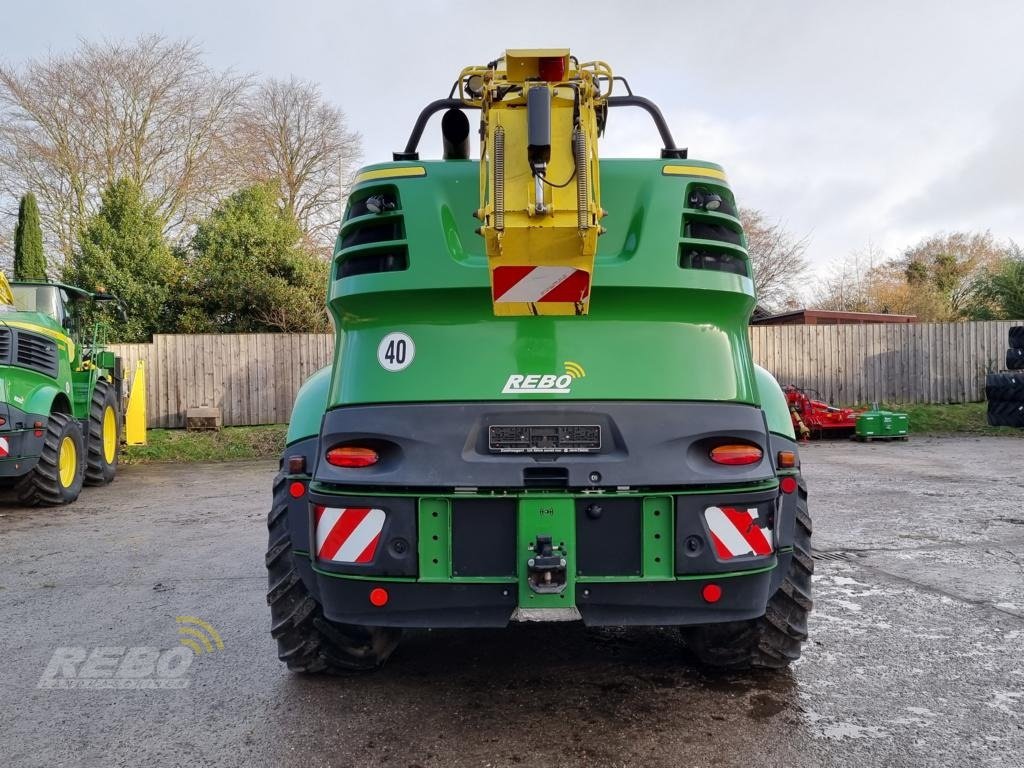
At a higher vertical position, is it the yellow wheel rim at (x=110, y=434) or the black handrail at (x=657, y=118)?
the black handrail at (x=657, y=118)

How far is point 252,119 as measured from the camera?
26922mm

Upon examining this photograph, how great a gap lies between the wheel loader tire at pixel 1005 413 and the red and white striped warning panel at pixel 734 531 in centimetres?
1603

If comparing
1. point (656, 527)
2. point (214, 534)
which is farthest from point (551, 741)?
point (214, 534)

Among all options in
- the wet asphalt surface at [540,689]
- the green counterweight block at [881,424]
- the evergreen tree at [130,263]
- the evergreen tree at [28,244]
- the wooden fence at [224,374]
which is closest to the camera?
the wet asphalt surface at [540,689]

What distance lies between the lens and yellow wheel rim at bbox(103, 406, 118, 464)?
11219mm

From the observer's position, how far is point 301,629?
11.4 feet

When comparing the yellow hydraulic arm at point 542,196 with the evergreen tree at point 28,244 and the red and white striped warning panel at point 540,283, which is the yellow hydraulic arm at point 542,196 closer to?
the red and white striped warning panel at point 540,283

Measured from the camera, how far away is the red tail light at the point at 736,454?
2.96 m

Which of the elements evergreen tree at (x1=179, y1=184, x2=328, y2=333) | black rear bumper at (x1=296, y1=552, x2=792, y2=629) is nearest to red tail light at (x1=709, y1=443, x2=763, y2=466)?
black rear bumper at (x1=296, y1=552, x2=792, y2=629)

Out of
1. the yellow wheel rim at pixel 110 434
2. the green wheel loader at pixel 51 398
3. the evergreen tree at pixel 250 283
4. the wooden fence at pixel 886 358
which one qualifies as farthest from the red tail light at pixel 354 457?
the evergreen tree at pixel 250 283

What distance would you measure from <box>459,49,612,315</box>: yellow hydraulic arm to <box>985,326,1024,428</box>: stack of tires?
53.6 ft

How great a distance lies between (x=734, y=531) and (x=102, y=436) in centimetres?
1001

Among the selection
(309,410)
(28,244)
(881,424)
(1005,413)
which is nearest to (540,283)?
(309,410)

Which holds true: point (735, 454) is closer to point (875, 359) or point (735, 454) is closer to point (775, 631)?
point (775, 631)
